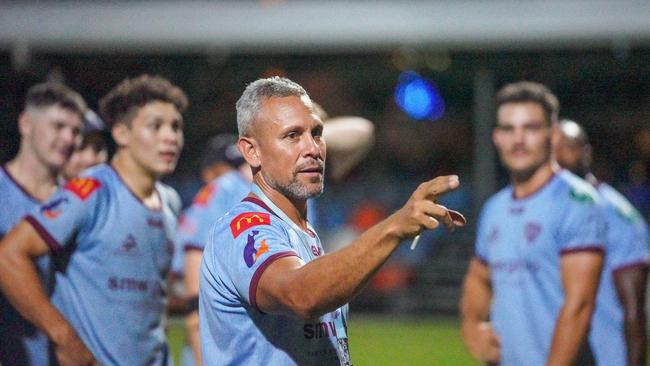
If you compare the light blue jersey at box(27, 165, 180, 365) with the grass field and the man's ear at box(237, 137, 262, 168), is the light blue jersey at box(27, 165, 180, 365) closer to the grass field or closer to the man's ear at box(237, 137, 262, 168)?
the man's ear at box(237, 137, 262, 168)

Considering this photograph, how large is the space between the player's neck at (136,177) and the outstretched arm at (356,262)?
250 centimetres

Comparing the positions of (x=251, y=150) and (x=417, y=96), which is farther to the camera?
(x=417, y=96)

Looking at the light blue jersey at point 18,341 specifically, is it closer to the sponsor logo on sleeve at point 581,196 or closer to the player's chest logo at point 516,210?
the player's chest logo at point 516,210

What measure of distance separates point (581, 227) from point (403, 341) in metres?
9.64

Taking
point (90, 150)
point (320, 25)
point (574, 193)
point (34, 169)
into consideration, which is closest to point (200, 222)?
point (90, 150)

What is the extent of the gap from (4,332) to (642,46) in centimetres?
1620

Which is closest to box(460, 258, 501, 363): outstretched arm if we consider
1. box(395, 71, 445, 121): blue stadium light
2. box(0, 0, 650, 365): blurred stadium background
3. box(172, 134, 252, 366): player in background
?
box(172, 134, 252, 366): player in background

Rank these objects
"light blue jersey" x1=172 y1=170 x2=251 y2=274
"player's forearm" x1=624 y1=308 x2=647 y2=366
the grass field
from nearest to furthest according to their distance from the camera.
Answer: "player's forearm" x1=624 y1=308 x2=647 y2=366 < "light blue jersey" x1=172 y1=170 x2=251 y2=274 < the grass field

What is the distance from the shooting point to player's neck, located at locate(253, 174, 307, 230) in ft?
12.8

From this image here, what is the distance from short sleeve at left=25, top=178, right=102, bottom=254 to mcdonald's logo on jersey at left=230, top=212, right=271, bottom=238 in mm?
1671

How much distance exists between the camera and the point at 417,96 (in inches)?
879

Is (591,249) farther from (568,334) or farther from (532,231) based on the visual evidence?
(568,334)

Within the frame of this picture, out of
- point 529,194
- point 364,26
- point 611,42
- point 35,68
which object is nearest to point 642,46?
point 611,42

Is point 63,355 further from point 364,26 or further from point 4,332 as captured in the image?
point 364,26
